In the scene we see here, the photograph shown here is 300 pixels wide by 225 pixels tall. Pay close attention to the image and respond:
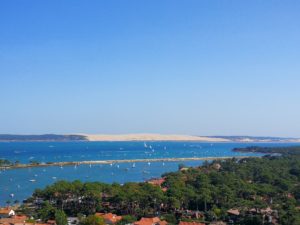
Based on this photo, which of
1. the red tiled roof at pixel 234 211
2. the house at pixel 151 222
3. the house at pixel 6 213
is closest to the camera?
the house at pixel 151 222

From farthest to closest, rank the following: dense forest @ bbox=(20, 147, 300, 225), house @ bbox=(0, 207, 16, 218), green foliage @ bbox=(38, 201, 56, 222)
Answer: house @ bbox=(0, 207, 16, 218) → dense forest @ bbox=(20, 147, 300, 225) → green foliage @ bbox=(38, 201, 56, 222)

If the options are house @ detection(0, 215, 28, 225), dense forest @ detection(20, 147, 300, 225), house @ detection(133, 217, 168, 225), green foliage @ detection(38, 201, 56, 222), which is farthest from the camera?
dense forest @ detection(20, 147, 300, 225)

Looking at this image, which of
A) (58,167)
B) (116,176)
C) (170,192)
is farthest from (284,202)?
(58,167)

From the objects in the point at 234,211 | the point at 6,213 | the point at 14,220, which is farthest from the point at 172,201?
the point at 6,213

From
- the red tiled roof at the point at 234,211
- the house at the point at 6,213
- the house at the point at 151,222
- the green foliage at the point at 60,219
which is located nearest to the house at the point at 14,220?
the house at the point at 6,213

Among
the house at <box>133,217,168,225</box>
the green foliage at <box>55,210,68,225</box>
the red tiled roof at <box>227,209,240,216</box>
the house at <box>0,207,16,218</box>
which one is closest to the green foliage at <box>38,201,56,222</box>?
the green foliage at <box>55,210,68,225</box>

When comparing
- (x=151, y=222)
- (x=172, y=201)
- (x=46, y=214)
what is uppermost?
(x=172, y=201)

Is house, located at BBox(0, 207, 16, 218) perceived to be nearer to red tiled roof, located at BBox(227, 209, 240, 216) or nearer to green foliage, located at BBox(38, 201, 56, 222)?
green foliage, located at BBox(38, 201, 56, 222)

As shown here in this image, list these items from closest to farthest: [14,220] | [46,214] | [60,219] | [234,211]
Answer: [60,219] → [14,220] → [46,214] → [234,211]

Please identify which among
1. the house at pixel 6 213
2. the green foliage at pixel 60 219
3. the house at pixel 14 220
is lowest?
the house at pixel 6 213

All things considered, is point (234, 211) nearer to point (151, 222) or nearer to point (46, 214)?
point (151, 222)

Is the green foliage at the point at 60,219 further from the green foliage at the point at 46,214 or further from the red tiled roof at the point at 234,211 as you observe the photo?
the red tiled roof at the point at 234,211

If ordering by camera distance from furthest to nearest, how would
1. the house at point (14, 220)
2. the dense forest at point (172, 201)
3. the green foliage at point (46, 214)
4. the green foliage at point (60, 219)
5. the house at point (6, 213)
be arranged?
the house at point (6, 213) → the dense forest at point (172, 201) → the green foliage at point (46, 214) → the house at point (14, 220) → the green foliage at point (60, 219)
